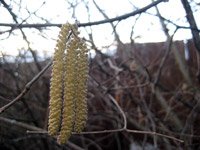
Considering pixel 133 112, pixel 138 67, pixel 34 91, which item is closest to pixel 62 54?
pixel 138 67

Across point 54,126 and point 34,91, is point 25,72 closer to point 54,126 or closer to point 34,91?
point 34,91

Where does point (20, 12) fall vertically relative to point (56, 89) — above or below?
above

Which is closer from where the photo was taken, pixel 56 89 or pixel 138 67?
pixel 56 89

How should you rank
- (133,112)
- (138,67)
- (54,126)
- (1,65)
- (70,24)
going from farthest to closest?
(133,112) < (138,67) < (1,65) < (70,24) < (54,126)

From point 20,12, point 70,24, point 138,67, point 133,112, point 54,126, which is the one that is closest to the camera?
point 54,126
